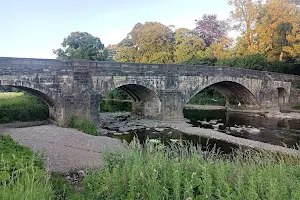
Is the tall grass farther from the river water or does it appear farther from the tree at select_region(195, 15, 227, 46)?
the tree at select_region(195, 15, 227, 46)

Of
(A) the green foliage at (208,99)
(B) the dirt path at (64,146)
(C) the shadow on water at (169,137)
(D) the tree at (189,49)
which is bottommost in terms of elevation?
(C) the shadow on water at (169,137)

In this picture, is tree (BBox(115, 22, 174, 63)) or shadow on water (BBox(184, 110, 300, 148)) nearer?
shadow on water (BBox(184, 110, 300, 148))

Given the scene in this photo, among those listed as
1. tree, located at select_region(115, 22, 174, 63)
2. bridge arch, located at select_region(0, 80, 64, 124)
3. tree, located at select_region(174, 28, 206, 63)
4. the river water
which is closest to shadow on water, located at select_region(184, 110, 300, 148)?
the river water

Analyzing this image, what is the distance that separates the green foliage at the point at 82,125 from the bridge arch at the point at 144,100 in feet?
17.2

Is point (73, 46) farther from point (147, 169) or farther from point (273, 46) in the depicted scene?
point (147, 169)

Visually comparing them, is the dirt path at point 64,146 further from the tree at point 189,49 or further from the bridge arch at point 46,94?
the tree at point 189,49

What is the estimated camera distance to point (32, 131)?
638 inches

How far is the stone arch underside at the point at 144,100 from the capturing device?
24359 millimetres

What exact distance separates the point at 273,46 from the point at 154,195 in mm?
40707

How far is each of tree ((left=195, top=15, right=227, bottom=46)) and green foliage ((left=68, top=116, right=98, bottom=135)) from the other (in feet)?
129

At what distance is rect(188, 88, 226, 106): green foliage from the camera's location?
38972 mm

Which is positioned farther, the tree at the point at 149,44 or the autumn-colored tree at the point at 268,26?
the tree at the point at 149,44

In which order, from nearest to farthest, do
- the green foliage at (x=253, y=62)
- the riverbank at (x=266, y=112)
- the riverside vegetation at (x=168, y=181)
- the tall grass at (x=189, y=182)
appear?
the riverside vegetation at (x=168, y=181)
the tall grass at (x=189, y=182)
the riverbank at (x=266, y=112)
the green foliage at (x=253, y=62)

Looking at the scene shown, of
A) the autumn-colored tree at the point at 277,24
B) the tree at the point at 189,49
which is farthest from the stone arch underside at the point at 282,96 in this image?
the tree at the point at 189,49
